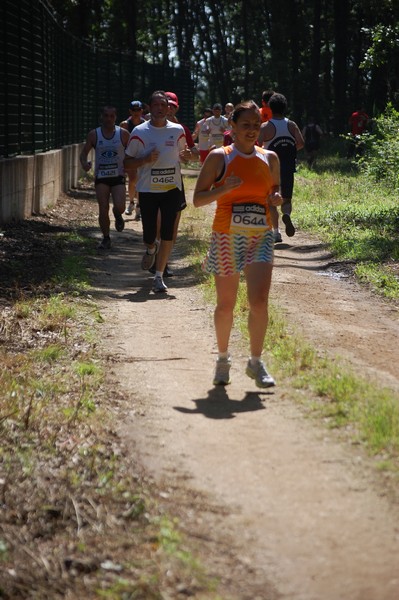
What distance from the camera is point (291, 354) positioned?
7.85 meters

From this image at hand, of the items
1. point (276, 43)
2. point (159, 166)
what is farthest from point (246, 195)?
point (276, 43)

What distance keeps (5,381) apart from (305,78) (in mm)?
51774

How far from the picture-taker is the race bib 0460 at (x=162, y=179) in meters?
11.2

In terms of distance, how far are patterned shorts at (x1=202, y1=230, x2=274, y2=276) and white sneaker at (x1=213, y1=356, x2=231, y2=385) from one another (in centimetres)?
57

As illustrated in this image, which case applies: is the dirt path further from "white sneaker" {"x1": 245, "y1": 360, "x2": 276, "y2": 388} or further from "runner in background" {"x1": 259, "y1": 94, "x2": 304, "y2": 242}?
"runner in background" {"x1": 259, "y1": 94, "x2": 304, "y2": 242}

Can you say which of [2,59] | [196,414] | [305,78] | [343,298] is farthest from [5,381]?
[305,78]

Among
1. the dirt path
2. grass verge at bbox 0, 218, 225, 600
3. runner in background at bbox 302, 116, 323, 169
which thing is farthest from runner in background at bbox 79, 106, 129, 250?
runner in background at bbox 302, 116, 323, 169

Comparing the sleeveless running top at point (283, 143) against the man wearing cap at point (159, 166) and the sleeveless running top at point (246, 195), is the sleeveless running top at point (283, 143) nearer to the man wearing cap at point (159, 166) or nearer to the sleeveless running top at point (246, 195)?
the man wearing cap at point (159, 166)

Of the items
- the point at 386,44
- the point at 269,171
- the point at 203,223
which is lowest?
the point at 203,223

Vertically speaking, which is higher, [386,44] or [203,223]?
[386,44]

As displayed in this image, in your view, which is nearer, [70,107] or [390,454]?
[390,454]

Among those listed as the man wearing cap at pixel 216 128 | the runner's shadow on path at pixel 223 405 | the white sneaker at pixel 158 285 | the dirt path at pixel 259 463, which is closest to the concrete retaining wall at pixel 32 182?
the man wearing cap at pixel 216 128

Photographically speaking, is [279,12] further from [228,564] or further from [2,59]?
[228,564]

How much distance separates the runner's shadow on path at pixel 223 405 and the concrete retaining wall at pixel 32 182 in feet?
29.3
